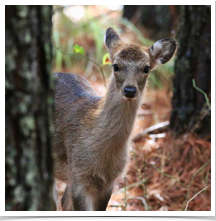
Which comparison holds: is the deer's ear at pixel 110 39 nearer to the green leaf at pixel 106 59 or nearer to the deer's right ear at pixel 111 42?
the deer's right ear at pixel 111 42

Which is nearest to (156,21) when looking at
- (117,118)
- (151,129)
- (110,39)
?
(151,129)

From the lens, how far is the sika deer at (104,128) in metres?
4.17

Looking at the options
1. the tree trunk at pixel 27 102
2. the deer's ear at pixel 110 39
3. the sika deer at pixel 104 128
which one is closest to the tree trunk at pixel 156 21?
the deer's ear at pixel 110 39

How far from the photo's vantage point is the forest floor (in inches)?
209

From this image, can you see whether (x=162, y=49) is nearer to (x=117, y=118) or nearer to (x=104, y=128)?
(x=117, y=118)

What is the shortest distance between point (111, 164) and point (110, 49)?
4.79 ft

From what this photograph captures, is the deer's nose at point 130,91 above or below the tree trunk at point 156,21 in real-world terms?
below

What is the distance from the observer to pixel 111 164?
442 centimetres

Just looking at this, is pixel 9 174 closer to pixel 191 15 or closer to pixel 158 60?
pixel 158 60

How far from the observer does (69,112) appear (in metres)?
4.88

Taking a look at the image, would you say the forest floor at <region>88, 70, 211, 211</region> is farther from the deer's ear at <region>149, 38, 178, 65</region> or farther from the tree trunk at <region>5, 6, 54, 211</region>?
the tree trunk at <region>5, 6, 54, 211</region>

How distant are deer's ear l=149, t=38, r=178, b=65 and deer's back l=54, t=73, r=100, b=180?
3.11 feet

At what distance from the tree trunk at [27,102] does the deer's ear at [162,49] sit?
8.40 feet
